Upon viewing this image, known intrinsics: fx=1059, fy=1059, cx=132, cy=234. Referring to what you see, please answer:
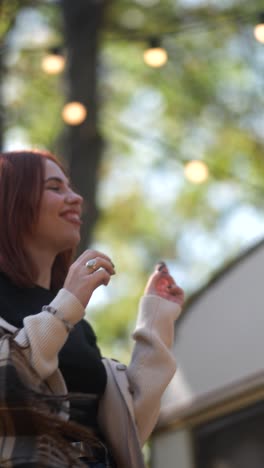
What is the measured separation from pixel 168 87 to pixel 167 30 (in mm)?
1204

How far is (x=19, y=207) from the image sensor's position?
7.03 ft

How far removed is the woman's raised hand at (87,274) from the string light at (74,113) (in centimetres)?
393

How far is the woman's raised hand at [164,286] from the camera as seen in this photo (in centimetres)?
225

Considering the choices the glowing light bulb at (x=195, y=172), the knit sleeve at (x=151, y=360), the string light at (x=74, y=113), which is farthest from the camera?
the glowing light bulb at (x=195, y=172)

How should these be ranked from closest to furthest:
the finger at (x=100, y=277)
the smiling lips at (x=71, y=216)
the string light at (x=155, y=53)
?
the finger at (x=100, y=277), the smiling lips at (x=71, y=216), the string light at (x=155, y=53)

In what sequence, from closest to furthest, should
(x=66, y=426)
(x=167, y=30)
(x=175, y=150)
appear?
(x=66, y=426) < (x=167, y=30) < (x=175, y=150)

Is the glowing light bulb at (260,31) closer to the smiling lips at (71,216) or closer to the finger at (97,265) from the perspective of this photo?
the smiling lips at (71,216)

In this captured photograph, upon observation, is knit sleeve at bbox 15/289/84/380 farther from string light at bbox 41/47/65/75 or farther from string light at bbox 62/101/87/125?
string light at bbox 41/47/65/75

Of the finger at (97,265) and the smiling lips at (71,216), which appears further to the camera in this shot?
the smiling lips at (71,216)

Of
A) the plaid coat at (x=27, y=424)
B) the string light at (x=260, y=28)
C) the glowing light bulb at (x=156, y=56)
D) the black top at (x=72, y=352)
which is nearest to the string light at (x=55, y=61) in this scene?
the glowing light bulb at (x=156, y=56)

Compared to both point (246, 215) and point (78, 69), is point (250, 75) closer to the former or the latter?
point (246, 215)

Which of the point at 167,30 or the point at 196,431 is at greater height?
the point at 167,30

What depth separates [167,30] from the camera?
8055 mm

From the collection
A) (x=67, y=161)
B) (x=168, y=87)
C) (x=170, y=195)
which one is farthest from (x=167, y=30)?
(x=170, y=195)
